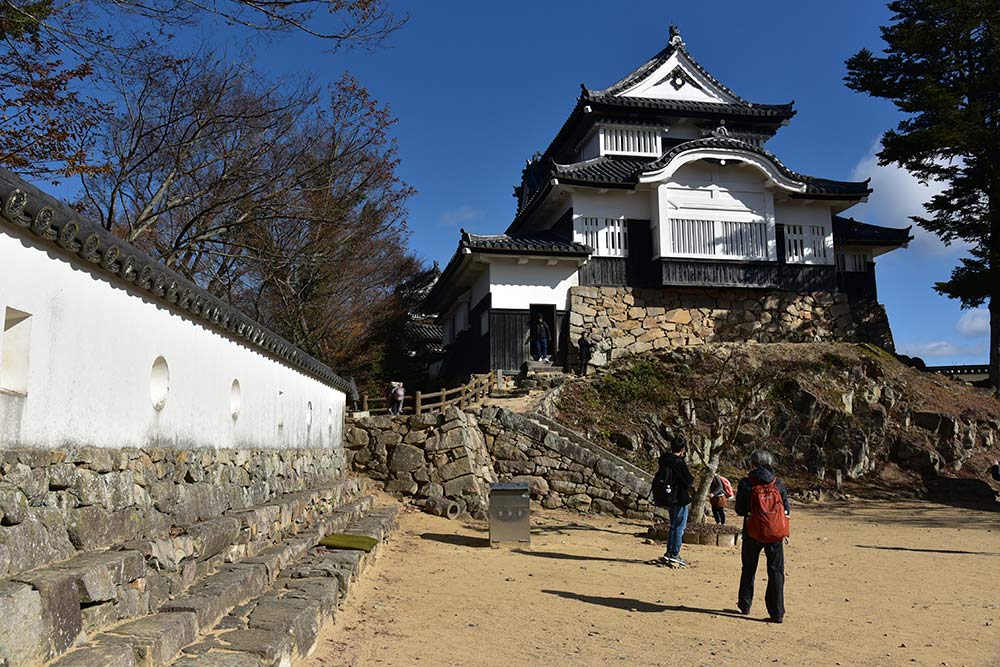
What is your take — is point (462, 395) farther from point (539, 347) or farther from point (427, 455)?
point (539, 347)

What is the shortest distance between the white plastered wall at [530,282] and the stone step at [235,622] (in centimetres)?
1676

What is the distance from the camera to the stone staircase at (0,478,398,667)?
3775 mm

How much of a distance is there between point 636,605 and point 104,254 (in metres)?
6.45

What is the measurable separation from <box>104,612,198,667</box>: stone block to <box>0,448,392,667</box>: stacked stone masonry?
10cm

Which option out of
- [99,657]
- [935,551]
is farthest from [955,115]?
[99,657]

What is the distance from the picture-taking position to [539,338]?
2448 centimetres

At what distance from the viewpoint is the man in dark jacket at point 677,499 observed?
10.8m

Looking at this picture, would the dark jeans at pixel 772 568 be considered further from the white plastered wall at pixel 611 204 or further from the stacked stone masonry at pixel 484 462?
the white plastered wall at pixel 611 204

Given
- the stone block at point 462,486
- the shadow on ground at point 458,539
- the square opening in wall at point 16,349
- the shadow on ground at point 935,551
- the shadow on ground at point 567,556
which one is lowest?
the shadow on ground at point 935,551

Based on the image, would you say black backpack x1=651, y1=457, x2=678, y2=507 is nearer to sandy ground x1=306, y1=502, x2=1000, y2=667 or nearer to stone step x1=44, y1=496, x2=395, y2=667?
sandy ground x1=306, y1=502, x2=1000, y2=667

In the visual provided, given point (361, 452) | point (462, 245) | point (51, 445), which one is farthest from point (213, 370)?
point (462, 245)

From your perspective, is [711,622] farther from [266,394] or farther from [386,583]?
[266,394]

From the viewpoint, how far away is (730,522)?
16.0 m

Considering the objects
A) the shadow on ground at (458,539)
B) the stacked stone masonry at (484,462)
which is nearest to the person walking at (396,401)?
the stacked stone masonry at (484,462)
